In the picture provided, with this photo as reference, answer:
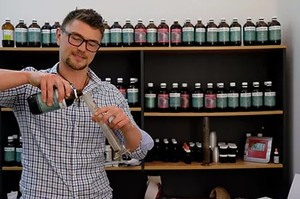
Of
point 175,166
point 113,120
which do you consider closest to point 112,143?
point 113,120

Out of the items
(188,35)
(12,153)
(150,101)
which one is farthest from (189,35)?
(12,153)

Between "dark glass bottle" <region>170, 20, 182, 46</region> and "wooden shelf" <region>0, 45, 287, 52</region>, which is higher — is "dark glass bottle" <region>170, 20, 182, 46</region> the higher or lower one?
the higher one

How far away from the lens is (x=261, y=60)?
2869 mm

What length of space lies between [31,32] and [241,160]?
1776 millimetres

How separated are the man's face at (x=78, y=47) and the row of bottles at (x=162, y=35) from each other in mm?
1262

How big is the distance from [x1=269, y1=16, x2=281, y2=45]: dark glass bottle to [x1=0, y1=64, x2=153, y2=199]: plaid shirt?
5.34ft

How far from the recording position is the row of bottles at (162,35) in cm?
254

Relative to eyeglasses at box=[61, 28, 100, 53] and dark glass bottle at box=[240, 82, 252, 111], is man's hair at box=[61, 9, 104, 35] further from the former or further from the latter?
dark glass bottle at box=[240, 82, 252, 111]

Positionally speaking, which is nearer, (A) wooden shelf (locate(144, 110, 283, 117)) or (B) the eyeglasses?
(B) the eyeglasses

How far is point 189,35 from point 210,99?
473mm

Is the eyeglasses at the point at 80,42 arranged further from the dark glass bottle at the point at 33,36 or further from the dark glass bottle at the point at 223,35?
the dark glass bottle at the point at 223,35

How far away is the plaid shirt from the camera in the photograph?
4.12ft

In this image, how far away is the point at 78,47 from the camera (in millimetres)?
Answer: 1262

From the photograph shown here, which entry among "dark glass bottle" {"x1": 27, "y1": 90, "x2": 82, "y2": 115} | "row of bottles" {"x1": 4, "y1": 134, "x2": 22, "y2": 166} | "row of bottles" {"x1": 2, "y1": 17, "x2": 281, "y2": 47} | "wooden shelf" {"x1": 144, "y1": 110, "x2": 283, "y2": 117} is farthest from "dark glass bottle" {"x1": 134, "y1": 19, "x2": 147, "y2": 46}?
"dark glass bottle" {"x1": 27, "y1": 90, "x2": 82, "y2": 115}
